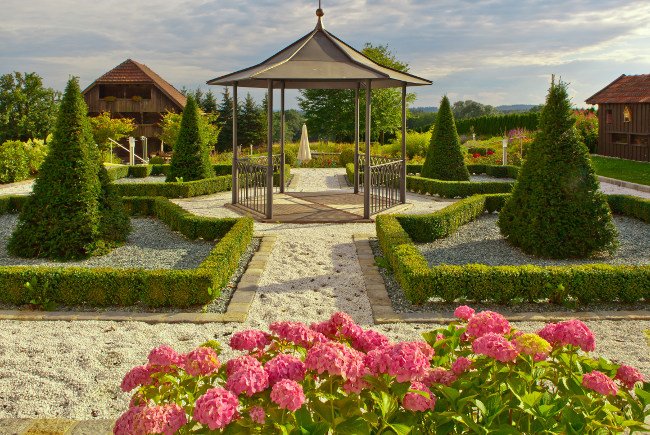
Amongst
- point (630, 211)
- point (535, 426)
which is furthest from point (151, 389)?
point (630, 211)

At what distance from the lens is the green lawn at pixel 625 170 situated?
2342 cm

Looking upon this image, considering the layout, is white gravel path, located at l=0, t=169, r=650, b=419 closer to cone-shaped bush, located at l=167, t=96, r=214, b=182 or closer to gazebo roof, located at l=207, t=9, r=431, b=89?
gazebo roof, located at l=207, t=9, r=431, b=89

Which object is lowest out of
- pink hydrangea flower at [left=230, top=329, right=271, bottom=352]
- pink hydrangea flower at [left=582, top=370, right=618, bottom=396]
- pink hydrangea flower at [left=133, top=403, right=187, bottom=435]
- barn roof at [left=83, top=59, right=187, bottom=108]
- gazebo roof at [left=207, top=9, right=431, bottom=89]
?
pink hydrangea flower at [left=133, top=403, right=187, bottom=435]

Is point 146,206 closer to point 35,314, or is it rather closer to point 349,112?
point 35,314

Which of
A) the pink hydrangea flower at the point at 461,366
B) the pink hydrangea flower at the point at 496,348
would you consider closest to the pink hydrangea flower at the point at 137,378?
the pink hydrangea flower at the point at 461,366

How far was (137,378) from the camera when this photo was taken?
10.6 feet

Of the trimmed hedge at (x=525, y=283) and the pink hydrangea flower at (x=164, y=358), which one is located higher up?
the pink hydrangea flower at (x=164, y=358)

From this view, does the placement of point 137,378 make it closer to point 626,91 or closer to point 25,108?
point 626,91

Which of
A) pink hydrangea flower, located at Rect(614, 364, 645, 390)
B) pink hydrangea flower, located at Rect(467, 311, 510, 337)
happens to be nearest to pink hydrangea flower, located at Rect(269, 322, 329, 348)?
pink hydrangea flower, located at Rect(467, 311, 510, 337)

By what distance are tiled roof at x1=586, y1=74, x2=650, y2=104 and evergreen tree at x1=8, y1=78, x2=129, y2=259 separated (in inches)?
1151

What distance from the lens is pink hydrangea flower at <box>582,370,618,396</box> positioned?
304cm

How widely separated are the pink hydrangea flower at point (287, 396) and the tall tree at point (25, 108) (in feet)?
142

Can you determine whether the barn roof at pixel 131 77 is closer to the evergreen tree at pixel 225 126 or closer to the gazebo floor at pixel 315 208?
the evergreen tree at pixel 225 126

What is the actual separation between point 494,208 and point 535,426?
11.9 m
